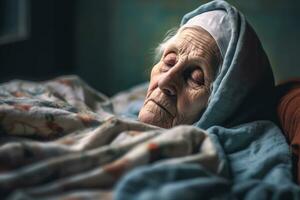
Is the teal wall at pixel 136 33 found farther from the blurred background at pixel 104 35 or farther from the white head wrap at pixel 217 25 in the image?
the white head wrap at pixel 217 25

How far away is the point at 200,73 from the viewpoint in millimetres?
1209

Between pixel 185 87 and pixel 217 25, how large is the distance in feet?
0.61

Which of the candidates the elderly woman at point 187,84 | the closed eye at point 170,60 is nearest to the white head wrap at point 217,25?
the elderly woman at point 187,84

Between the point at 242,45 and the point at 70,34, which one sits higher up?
the point at 242,45

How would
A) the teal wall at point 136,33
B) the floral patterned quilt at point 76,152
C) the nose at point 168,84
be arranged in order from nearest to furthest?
the floral patterned quilt at point 76,152, the nose at point 168,84, the teal wall at point 136,33

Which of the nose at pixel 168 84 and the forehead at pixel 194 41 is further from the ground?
the forehead at pixel 194 41

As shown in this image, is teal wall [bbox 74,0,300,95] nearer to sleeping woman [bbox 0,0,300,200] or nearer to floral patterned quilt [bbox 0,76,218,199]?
sleeping woman [bbox 0,0,300,200]

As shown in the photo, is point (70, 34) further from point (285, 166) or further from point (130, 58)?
point (285, 166)

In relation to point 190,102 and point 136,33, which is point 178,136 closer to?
point 190,102

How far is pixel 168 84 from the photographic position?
1181 millimetres

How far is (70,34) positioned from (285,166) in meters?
2.08

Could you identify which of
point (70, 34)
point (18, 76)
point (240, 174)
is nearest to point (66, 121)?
point (240, 174)

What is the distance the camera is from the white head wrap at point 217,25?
122 centimetres

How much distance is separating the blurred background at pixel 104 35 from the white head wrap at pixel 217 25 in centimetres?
89
